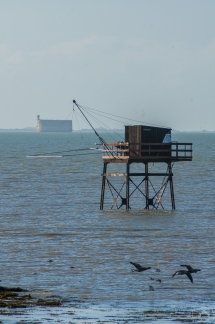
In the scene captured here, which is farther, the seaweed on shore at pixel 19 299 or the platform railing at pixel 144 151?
the platform railing at pixel 144 151

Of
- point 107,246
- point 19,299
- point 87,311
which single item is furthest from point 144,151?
point 87,311

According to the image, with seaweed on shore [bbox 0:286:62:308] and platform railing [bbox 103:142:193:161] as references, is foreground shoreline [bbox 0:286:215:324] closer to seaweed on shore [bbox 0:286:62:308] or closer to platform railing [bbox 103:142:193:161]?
seaweed on shore [bbox 0:286:62:308]

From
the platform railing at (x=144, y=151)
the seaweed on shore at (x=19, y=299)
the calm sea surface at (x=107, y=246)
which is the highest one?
the platform railing at (x=144, y=151)

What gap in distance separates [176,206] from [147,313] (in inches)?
1304

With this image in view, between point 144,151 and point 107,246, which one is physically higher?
point 144,151

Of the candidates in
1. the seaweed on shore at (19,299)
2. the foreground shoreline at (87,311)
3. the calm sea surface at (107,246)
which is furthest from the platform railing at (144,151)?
the foreground shoreline at (87,311)

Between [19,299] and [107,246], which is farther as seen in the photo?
[107,246]

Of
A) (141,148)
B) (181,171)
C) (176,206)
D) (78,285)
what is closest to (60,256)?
(78,285)

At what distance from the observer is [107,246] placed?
39.3 m

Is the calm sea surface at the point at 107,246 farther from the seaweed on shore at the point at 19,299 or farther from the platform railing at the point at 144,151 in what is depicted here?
the platform railing at the point at 144,151

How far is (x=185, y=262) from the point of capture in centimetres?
3509

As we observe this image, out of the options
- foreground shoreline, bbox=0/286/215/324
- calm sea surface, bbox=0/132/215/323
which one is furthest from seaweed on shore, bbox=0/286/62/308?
calm sea surface, bbox=0/132/215/323

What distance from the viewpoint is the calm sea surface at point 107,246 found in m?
29.4

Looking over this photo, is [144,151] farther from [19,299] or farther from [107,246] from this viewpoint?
[19,299]
